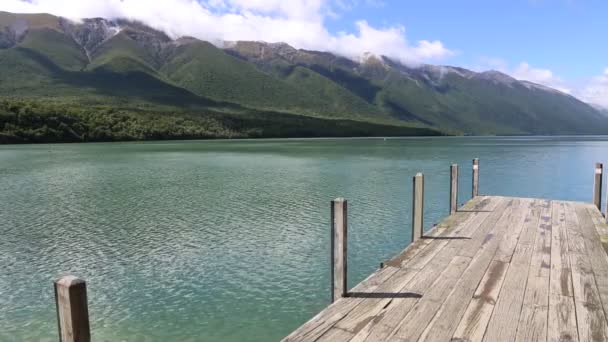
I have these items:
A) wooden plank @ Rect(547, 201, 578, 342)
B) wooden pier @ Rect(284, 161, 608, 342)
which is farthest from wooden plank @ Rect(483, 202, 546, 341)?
wooden plank @ Rect(547, 201, 578, 342)

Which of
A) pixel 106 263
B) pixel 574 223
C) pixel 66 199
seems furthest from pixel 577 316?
pixel 66 199

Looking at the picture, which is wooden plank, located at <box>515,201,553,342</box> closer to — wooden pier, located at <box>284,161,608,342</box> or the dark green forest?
wooden pier, located at <box>284,161,608,342</box>

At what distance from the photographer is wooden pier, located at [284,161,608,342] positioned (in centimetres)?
476

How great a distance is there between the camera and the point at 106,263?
39.6 feet

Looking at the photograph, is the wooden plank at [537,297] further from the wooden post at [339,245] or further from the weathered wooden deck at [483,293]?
the wooden post at [339,245]

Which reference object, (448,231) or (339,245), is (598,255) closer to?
(448,231)

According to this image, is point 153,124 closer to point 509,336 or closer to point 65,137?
point 65,137

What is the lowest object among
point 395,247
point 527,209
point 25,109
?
point 395,247

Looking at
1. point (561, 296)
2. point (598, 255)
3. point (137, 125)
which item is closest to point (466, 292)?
point (561, 296)

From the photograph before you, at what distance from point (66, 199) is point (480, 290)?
2307cm

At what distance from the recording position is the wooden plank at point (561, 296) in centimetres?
473

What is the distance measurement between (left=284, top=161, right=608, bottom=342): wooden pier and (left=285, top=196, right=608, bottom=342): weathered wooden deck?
11 mm

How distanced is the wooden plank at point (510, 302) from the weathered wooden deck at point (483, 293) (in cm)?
1

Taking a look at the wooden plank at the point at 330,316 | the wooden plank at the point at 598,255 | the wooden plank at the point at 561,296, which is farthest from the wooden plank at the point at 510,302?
the wooden plank at the point at 330,316
